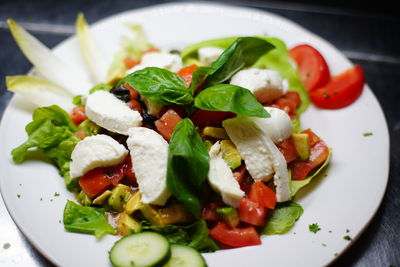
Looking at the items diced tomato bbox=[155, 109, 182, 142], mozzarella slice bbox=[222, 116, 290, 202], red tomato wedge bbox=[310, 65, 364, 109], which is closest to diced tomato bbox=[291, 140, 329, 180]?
mozzarella slice bbox=[222, 116, 290, 202]

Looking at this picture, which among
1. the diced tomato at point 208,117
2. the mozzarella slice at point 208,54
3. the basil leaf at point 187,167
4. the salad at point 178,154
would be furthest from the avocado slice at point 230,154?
the mozzarella slice at point 208,54

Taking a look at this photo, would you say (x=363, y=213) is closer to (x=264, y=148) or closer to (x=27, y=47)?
(x=264, y=148)

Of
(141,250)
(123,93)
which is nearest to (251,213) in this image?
(141,250)

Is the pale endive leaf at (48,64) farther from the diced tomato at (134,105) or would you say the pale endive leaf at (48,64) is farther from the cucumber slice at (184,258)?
the cucumber slice at (184,258)

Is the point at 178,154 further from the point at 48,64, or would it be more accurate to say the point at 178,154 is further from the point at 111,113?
the point at 48,64

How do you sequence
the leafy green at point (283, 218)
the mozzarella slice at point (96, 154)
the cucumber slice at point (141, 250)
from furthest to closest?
the mozzarella slice at point (96, 154) < the leafy green at point (283, 218) < the cucumber slice at point (141, 250)

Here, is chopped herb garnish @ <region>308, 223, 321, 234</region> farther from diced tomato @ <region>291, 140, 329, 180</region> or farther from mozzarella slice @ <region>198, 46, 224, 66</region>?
mozzarella slice @ <region>198, 46, 224, 66</region>

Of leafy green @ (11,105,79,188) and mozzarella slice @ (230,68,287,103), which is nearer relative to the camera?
leafy green @ (11,105,79,188)
